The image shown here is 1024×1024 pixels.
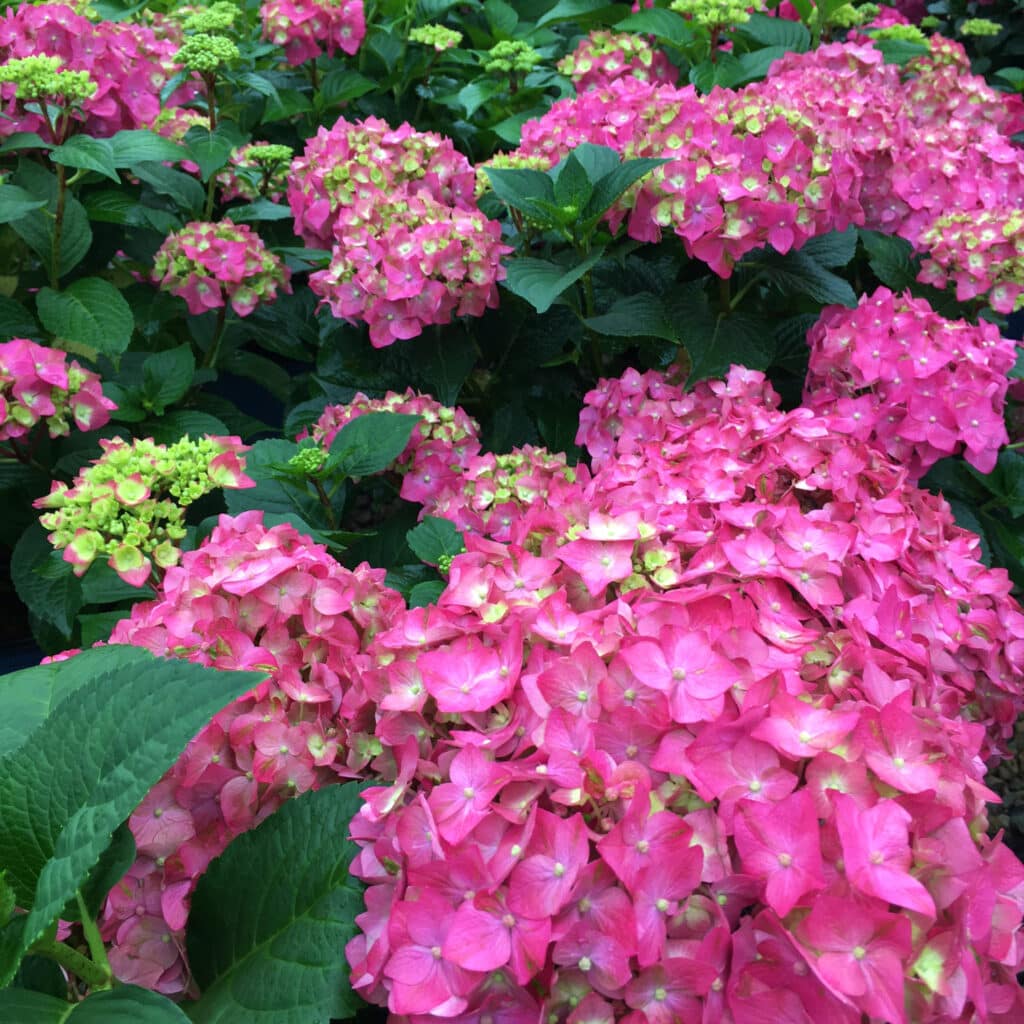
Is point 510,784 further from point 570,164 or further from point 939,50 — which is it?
point 939,50

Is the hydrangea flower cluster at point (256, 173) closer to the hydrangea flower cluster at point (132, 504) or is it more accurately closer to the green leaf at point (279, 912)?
the hydrangea flower cluster at point (132, 504)

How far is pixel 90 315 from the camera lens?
1388 millimetres

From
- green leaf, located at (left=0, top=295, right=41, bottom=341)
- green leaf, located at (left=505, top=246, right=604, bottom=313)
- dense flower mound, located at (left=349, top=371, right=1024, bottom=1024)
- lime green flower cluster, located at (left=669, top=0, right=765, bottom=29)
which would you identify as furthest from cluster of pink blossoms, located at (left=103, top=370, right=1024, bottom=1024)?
lime green flower cluster, located at (left=669, top=0, right=765, bottom=29)

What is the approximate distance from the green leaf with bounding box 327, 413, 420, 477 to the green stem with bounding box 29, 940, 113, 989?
61cm

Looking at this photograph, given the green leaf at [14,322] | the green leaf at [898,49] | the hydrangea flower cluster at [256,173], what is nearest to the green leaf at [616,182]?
the hydrangea flower cluster at [256,173]

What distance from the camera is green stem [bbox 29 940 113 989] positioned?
53 centimetres

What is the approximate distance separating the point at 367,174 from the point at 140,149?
0.33 meters

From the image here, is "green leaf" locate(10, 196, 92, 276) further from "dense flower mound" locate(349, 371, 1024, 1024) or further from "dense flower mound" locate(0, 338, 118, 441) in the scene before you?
"dense flower mound" locate(349, 371, 1024, 1024)

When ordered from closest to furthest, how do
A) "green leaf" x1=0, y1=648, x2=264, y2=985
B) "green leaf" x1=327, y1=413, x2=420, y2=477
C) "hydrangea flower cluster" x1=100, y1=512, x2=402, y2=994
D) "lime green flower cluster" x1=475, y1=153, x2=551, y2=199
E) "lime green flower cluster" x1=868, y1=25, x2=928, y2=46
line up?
"green leaf" x1=0, y1=648, x2=264, y2=985, "hydrangea flower cluster" x1=100, y1=512, x2=402, y2=994, "green leaf" x1=327, y1=413, x2=420, y2=477, "lime green flower cluster" x1=475, y1=153, x2=551, y2=199, "lime green flower cluster" x1=868, y1=25, x2=928, y2=46

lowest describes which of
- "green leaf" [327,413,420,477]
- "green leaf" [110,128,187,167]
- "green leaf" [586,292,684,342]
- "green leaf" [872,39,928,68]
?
"green leaf" [327,413,420,477]

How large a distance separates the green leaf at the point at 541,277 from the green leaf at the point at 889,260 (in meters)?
0.45

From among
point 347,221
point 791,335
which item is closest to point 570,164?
point 347,221

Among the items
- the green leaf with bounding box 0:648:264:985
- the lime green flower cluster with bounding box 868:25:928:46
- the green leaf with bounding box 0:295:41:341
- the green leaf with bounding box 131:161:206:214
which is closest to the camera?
the green leaf with bounding box 0:648:264:985

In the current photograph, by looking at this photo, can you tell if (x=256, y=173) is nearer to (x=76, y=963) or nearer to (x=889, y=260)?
(x=889, y=260)
